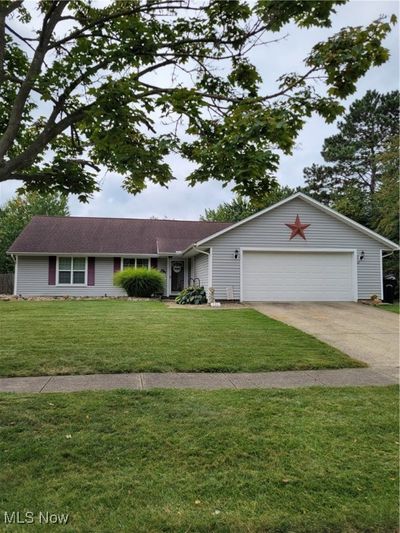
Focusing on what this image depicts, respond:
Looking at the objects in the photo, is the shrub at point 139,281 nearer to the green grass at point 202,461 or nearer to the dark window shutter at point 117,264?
the dark window shutter at point 117,264

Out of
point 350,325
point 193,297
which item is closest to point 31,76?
point 350,325

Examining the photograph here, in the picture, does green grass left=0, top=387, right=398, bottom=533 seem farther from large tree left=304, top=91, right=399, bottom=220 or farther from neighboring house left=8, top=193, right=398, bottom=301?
large tree left=304, top=91, right=399, bottom=220

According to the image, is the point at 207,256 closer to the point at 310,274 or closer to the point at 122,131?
the point at 310,274

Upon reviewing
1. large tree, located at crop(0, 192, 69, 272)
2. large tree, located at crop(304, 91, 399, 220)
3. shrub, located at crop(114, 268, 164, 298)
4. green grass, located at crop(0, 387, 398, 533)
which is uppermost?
large tree, located at crop(304, 91, 399, 220)

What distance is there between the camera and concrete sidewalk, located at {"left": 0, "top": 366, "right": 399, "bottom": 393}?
557 centimetres

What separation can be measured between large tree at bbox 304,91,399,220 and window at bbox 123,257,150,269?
58.6ft

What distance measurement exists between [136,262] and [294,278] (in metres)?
8.62

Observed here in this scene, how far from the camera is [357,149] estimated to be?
1320 inches

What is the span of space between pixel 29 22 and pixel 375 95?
112ft

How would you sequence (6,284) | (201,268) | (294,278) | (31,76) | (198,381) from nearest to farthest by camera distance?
(31,76) < (198,381) < (294,278) < (201,268) < (6,284)

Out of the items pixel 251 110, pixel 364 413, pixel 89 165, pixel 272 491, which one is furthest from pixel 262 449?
pixel 89 165

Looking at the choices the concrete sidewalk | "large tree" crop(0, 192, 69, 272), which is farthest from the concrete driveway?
"large tree" crop(0, 192, 69, 272)

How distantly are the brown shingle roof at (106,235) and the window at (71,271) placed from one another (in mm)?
629

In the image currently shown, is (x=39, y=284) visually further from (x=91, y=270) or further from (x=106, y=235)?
(x=106, y=235)
